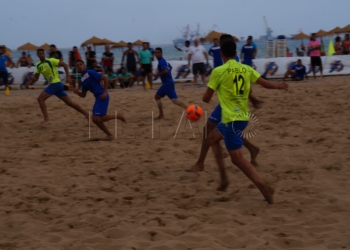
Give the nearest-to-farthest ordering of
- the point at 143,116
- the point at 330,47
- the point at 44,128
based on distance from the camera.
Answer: the point at 44,128
the point at 143,116
the point at 330,47

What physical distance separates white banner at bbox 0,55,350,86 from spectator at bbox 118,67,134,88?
6.17ft

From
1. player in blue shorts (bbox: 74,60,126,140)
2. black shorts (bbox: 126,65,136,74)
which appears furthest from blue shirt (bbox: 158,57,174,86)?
black shorts (bbox: 126,65,136,74)

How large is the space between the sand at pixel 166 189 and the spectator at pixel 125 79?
6494 millimetres

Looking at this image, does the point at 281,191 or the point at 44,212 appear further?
the point at 281,191

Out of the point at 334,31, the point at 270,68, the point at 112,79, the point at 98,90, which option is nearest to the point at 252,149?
the point at 98,90

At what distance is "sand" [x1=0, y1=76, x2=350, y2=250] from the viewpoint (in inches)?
172

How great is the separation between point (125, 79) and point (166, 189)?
11227mm

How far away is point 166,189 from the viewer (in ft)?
19.4

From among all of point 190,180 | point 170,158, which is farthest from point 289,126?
point 190,180

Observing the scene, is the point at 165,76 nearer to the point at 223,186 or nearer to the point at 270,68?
the point at 223,186

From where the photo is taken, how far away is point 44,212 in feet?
17.0

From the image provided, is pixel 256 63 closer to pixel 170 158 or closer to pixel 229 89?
pixel 170 158

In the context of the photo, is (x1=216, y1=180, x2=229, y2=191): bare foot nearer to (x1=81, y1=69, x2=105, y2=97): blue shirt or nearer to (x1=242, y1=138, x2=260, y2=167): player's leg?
(x1=242, y1=138, x2=260, y2=167): player's leg

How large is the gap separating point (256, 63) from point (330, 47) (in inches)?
110
